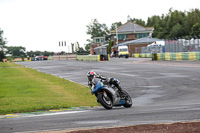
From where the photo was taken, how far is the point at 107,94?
11805 mm

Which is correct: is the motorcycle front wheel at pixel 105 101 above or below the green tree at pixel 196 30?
below

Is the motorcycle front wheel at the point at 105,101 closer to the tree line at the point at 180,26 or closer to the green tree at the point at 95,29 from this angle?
the tree line at the point at 180,26

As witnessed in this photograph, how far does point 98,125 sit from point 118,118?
1.09 m

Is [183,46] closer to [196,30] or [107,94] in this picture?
[107,94]

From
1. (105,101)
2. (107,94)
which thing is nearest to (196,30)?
(107,94)

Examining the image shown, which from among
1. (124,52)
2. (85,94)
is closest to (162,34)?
(124,52)

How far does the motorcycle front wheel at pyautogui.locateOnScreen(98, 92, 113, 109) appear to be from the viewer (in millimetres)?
11477

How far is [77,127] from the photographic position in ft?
26.9

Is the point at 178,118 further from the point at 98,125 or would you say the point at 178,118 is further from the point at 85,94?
the point at 85,94

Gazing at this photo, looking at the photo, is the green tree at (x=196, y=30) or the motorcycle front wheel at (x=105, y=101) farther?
the green tree at (x=196, y=30)

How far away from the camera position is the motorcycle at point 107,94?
37.9 ft

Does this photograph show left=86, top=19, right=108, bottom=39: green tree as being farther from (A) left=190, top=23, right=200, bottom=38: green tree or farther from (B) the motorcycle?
(B) the motorcycle

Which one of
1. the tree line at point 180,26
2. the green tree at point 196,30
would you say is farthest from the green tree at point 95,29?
the green tree at point 196,30

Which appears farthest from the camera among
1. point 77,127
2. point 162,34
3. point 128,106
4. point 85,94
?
point 162,34
